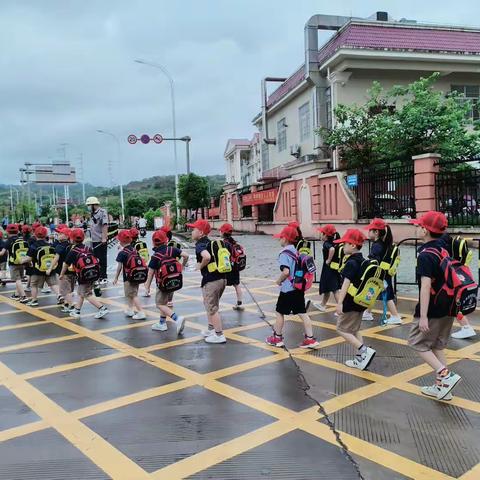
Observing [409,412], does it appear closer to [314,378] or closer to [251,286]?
[314,378]

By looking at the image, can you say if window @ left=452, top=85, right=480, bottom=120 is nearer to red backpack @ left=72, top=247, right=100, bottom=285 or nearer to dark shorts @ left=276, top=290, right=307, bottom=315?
red backpack @ left=72, top=247, right=100, bottom=285

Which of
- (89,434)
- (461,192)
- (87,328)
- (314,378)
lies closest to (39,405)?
(89,434)

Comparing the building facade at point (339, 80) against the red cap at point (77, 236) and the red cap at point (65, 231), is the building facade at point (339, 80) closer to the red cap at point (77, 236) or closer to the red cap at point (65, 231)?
the red cap at point (65, 231)

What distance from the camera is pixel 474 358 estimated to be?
18.5 ft

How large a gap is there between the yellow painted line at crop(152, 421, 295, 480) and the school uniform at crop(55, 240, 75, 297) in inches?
223

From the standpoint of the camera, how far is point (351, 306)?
5.27 metres

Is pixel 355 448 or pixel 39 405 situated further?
pixel 39 405

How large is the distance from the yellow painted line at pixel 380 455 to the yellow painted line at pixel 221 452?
0.74 feet

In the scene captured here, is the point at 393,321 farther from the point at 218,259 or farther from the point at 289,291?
the point at 218,259

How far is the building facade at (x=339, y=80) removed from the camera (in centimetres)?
2080

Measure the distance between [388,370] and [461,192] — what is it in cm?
1015

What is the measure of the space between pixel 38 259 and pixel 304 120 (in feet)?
70.2

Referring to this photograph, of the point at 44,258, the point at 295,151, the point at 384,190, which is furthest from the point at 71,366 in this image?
the point at 295,151

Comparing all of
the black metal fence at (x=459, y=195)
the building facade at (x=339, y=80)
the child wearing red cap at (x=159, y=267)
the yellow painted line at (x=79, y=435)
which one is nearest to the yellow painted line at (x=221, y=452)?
the yellow painted line at (x=79, y=435)
